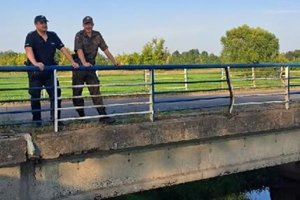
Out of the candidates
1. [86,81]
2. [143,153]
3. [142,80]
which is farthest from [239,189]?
[86,81]

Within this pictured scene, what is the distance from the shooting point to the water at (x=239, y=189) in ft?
40.5

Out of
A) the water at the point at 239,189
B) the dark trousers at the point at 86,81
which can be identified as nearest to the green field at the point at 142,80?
the dark trousers at the point at 86,81

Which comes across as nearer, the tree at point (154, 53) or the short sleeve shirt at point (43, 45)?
the short sleeve shirt at point (43, 45)

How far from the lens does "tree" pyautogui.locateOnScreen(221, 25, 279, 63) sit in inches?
2648

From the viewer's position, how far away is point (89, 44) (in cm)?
749

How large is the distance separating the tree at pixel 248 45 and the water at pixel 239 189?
50855 mm

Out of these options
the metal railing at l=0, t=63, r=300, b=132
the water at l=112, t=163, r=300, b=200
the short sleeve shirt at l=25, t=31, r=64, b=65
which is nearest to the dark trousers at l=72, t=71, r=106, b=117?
the metal railing at l=0, t=63, r=300, b=132

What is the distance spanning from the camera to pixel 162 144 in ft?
23.2

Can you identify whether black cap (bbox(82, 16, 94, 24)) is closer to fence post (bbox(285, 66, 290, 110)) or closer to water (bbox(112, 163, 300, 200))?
fence post (bbox(285, 66, 290, 110))

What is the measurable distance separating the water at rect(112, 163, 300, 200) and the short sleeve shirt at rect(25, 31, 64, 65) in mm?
6087

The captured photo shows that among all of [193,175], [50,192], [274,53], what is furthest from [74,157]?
[274,53]

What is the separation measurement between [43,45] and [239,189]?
985 cm

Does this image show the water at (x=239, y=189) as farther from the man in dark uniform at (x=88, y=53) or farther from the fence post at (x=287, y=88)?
the man in dark uniform at (x=88, y=53)

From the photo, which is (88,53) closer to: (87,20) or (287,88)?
(87,20)
